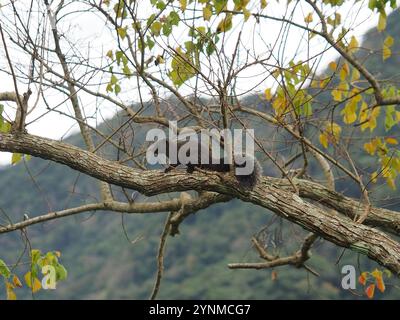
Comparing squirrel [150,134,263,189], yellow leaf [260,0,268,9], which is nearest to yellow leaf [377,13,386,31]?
yellow leaf [260,0,268,9]

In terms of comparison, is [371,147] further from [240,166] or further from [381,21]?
[240,166]

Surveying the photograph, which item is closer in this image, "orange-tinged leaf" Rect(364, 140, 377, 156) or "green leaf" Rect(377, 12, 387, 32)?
"green leaf" Rect(377, 12, 387, 32)

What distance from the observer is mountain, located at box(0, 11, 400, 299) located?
64.8 feet

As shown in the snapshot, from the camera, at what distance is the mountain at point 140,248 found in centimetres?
1975

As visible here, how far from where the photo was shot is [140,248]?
23094 mm

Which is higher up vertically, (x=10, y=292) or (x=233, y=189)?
(x=233, y=189)

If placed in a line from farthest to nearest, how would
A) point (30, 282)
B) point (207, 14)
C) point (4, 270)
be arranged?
1. point (30, 282)
2. point (4, 270)
3. point (207, 14)

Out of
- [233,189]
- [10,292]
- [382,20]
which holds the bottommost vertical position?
[10,292]

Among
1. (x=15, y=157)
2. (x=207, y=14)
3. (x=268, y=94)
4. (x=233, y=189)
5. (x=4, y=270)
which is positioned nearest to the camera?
(x=233, y=189)

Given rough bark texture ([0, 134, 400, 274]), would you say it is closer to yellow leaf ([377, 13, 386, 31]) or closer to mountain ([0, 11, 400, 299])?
yellow leaf ([377, 13, 386, 31])

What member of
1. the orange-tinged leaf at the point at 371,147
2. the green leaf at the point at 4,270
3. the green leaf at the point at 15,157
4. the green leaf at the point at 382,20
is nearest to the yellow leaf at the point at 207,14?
the green leaf at the point at 382,20

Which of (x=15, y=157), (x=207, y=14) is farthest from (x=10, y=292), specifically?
(x=207, y=14)
